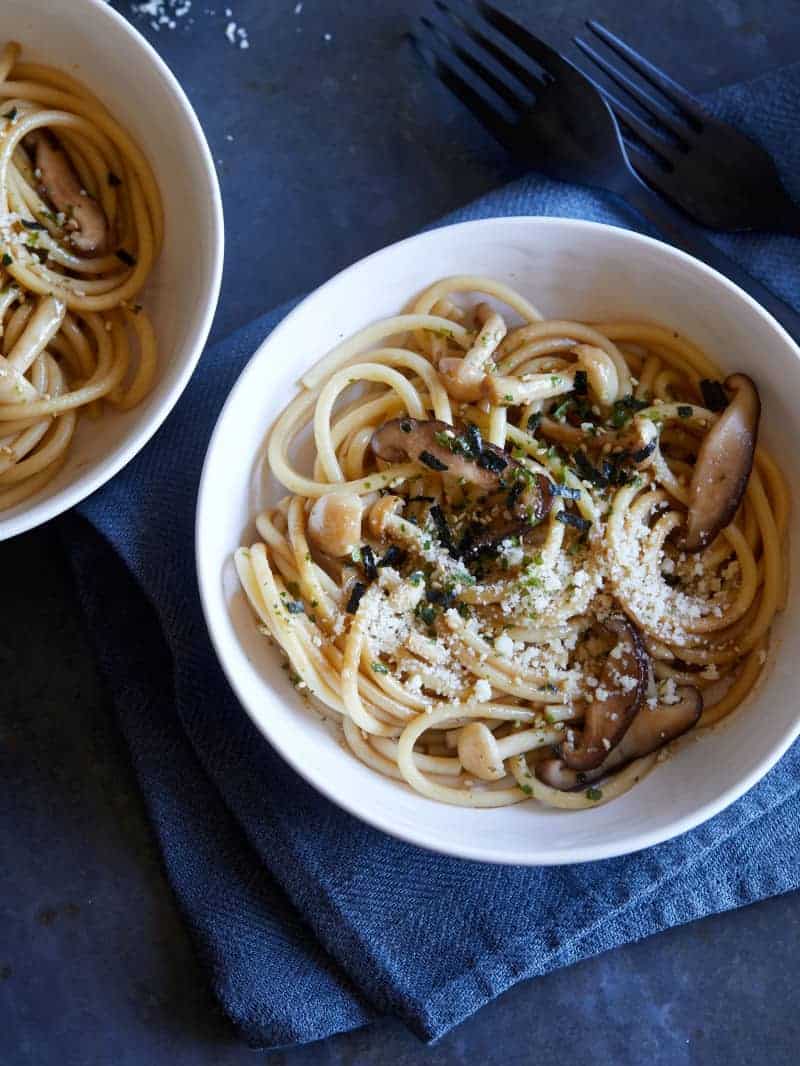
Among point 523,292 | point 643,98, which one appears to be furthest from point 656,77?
point 523,292

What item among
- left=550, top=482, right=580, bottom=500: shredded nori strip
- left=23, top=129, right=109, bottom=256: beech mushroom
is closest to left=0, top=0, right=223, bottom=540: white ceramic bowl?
left=23, top=129, right=109, bottom=256: beech mushroom

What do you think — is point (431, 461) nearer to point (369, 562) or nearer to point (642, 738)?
point (369, 562)

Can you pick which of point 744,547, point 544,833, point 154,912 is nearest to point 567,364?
point 744,547

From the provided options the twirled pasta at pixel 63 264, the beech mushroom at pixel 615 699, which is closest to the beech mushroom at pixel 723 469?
the beech mushroom at pixel 615 699

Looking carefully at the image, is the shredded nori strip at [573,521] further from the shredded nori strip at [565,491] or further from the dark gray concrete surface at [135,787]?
the dark gray concrete surface at [135,787]

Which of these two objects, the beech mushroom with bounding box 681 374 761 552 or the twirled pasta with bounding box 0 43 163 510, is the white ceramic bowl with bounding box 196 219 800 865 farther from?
the twirled pasta with bounding box 0 43 163 510
